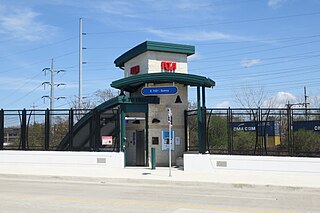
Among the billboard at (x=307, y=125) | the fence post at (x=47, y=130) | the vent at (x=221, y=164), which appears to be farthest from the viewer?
the fence post at (x=47, y=130)

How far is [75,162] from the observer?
867 inches

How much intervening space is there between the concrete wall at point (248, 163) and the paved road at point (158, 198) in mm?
3573

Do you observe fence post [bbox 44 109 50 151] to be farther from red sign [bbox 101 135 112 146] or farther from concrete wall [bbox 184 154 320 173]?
concrete wall [bbox 184 154 320 173]

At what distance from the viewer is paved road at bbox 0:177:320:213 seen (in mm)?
10273

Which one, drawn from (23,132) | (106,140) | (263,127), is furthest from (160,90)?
(23,132)

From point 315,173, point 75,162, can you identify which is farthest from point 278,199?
point 75,162

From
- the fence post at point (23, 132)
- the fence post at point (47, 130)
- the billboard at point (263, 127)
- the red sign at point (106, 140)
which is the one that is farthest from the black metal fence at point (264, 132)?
the fence post at point (23, 132)

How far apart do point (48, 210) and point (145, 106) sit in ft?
43.8

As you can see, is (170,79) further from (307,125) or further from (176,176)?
(307,125)

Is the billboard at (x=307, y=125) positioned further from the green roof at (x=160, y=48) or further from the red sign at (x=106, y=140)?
the red sign at (x=106, y=140)

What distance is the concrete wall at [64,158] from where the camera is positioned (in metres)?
21.6

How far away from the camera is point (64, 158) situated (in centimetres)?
2219

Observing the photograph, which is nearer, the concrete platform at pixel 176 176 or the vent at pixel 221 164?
the concrete platform at pixel 176 176

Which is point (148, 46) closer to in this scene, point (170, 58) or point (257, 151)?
point (170, 58)
